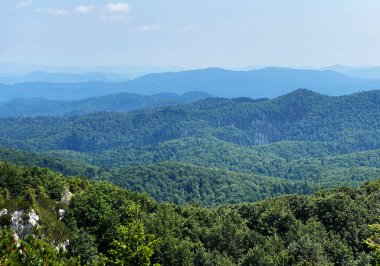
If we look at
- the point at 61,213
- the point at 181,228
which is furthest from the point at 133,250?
the point at 181,228

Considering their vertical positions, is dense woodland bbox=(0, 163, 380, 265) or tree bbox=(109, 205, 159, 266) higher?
tree bbox=(109, 205, 159, 266)

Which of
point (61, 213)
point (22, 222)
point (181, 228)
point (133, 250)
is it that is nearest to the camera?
point (133, 250)

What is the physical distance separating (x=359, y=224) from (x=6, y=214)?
51.0 metres

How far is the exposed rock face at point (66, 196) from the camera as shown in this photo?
53.4 metres

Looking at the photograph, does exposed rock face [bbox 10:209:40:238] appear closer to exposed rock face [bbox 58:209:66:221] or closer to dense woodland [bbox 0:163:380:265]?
dense woodland [bbox 0:163:380:265]

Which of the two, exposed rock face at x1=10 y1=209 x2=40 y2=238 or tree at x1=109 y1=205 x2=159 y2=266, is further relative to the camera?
exposed rock face at x1=10 y1=209 x2=40 y2=238

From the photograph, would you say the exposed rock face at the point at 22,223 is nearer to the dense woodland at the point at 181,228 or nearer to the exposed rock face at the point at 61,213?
the dense woodland at the point at 181,228

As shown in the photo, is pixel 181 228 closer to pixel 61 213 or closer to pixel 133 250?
pixel 61 213

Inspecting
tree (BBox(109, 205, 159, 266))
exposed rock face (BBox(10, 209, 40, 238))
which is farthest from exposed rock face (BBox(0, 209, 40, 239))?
tree (BBox(109, 205, 159, 266))

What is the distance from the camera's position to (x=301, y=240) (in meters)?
52.2

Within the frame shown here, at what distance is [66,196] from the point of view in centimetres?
5428

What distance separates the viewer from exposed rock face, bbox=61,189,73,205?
5341 cm

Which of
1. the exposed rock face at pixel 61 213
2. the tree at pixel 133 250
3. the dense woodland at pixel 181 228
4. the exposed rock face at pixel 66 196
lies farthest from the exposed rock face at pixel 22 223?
the tree at pixel 133 250

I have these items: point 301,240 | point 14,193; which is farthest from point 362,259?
point 14,193
